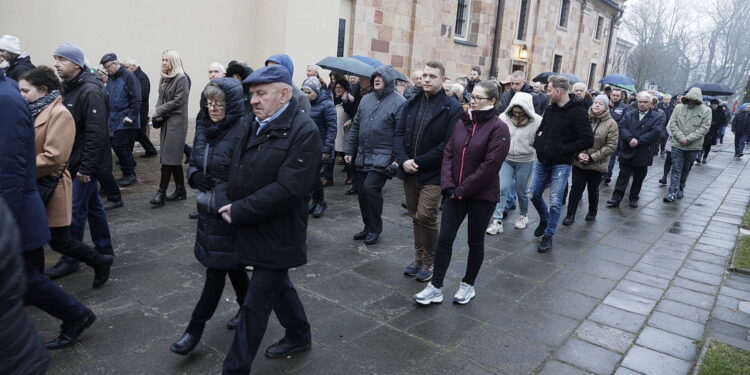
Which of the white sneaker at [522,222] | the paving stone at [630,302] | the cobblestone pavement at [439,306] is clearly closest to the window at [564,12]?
the cobblestone pavement at [439,306]

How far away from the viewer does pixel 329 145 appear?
7094 mm

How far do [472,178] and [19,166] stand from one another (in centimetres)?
301

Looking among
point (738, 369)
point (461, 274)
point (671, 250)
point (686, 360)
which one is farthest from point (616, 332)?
point (671, 250)

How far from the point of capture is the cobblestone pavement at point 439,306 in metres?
3.54

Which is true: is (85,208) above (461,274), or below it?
above

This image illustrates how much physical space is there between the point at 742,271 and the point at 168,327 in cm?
592

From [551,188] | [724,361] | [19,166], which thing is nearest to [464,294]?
[724,361]

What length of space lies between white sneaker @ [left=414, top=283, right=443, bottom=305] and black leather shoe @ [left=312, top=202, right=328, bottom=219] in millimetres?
2791

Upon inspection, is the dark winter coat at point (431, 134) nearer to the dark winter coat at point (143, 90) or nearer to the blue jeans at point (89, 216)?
the blue jeans at point (89, 216)

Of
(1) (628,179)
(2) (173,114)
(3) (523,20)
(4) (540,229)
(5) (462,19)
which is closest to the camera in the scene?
(4) (540,229)

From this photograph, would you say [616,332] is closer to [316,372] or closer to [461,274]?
[461,274]

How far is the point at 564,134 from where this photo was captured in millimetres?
6254

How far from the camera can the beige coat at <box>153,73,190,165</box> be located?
6.92m

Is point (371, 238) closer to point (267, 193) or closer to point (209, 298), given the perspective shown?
point (209, 298)
